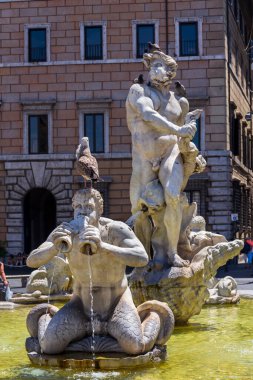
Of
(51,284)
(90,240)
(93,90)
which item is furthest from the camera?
(93,90)

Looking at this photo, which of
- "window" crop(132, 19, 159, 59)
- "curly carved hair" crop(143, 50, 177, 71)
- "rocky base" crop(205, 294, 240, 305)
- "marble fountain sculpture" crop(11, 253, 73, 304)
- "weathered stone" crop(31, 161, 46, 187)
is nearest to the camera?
"curly carved hair" crop(143, 50, 177, 71)

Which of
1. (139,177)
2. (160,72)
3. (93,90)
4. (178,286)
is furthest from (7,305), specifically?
(93,90)

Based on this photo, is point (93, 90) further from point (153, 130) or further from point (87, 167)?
point (87, 167)

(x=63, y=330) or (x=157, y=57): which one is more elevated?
(x=157, y=57)

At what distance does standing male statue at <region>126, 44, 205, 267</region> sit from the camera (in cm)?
824

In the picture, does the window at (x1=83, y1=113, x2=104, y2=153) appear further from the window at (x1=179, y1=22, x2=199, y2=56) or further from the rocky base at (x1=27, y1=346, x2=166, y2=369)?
the rocky base at (x1=27, y1=346, x2=166, y2=369)

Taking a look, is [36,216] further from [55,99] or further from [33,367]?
[33,367]

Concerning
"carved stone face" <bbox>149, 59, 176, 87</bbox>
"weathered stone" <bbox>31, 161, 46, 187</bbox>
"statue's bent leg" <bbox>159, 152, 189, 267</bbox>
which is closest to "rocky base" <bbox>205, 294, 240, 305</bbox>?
"statue's bent leg" <bbox>159, 152, 189, 267</bbox>

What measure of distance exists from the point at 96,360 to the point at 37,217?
3003 centimetres

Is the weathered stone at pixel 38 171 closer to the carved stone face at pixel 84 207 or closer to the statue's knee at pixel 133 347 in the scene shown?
the carved stone face at pixel 84 207

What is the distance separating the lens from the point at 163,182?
8.28 meters

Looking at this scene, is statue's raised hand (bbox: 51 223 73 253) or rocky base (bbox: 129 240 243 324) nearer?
statue's raised hand (bbox: 51 223 73 253)

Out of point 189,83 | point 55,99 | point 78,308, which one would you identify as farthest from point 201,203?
point 78,308

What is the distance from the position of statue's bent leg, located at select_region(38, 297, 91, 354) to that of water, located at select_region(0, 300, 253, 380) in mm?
177
